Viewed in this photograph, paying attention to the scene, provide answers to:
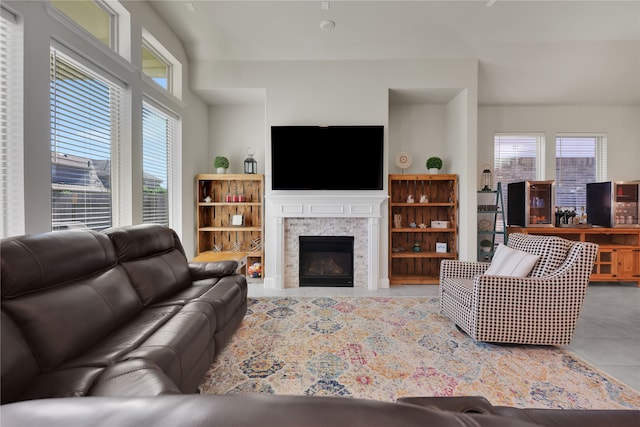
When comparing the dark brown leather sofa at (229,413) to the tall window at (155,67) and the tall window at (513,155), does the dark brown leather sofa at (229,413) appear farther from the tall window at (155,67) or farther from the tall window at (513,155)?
the tall window at (513,155)

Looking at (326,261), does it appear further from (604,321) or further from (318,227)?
(604,321)

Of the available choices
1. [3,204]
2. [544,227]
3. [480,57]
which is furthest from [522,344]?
[3,204]

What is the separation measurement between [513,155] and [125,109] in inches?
219

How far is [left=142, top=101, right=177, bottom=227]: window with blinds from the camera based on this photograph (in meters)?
3.28

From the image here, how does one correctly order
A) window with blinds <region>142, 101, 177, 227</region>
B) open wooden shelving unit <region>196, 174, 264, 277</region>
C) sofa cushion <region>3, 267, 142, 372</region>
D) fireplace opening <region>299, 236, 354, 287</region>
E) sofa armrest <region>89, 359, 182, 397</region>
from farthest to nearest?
open wooden shelving unit <region>196, 174, 264, 277</region> → fireplace opening <region>299, 236, 354, 287</region> → window with blinds <region>142, 101, 177, 227</region> → sofa cushion <region>3, 267, 142, 372</region> → sofa armrest <region>89, 359, 182, 397</region>

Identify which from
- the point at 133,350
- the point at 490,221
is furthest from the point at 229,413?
the point at 490,221

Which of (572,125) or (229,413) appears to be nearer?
(229,413)

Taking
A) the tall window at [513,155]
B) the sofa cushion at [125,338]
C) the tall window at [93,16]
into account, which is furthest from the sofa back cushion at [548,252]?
the tall window at [93,16]

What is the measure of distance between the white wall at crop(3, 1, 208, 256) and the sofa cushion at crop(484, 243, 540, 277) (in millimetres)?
3590

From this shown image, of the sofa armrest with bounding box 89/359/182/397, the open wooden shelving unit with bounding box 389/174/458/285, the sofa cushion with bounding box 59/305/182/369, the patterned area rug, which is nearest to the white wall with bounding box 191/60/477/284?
the open wooden shelving unit with bounding box 389/174/458/285

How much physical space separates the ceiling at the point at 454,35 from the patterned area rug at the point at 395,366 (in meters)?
3.49

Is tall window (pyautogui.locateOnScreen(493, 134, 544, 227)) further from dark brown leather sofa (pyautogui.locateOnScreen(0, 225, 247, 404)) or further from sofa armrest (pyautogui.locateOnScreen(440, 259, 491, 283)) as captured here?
dark brown leather sofa (pyautogui.locateOnScreen(0, 225, 247, 404))

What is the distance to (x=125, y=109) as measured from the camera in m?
2.86

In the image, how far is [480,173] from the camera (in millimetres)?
4730
